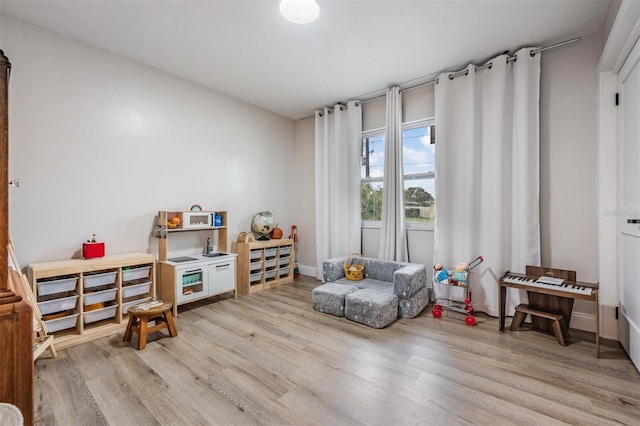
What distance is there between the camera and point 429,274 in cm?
365

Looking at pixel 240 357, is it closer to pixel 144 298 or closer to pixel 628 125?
pixel 144 298

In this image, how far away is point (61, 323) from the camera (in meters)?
2.44

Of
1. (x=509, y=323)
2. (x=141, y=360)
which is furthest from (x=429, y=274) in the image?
(x=141, y=360)

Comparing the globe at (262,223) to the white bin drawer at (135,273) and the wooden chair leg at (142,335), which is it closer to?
the white bin drawer at (135,273)

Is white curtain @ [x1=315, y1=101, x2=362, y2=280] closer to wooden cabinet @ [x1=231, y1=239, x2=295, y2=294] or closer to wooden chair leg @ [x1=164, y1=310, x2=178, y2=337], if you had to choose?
wooden cabinet @ [x1=231, y1=239, x2=295, y2=294]

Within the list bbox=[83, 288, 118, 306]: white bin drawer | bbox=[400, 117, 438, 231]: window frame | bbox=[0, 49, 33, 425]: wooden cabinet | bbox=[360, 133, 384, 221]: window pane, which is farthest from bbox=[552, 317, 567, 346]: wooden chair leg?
bbox=[83, 288, 118, 306]: white bin drawer

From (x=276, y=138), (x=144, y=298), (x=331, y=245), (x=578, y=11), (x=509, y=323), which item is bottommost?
(x=509, y=323)

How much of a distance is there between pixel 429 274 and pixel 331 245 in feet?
4.89

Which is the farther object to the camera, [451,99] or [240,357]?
[451,99]

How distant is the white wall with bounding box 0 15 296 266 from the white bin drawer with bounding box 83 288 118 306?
1.75 ft

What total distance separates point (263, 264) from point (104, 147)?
2354mm

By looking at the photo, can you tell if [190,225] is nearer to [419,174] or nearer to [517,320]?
[419,174]

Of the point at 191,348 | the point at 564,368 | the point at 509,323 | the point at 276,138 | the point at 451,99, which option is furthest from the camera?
the point at 276,138

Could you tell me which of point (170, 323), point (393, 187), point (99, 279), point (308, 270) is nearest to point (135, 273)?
point (99, 279)
